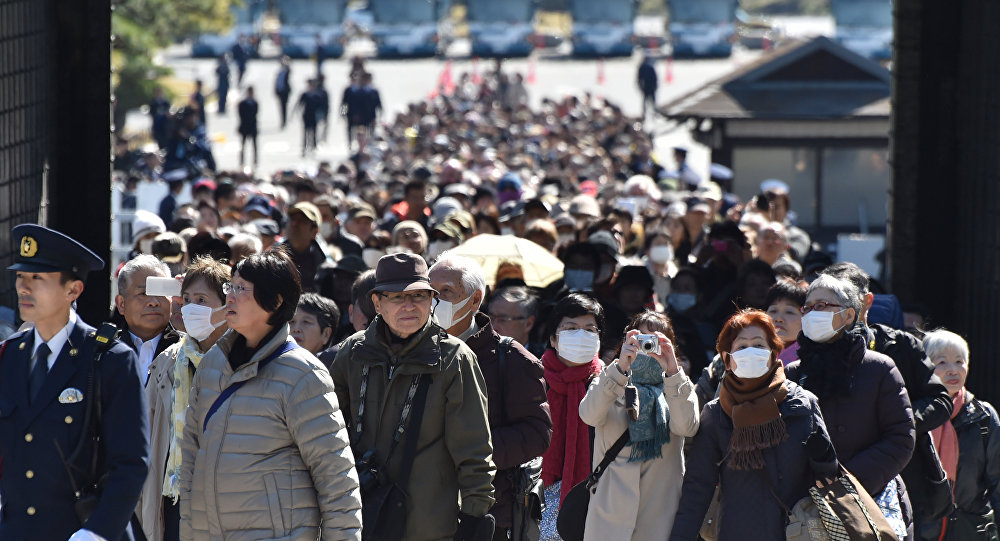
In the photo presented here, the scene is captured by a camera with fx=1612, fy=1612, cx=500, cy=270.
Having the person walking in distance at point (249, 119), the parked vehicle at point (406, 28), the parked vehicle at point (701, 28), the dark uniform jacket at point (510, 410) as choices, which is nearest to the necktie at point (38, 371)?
the dark uniform jacket at point (510, 410)

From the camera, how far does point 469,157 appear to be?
2595 cm

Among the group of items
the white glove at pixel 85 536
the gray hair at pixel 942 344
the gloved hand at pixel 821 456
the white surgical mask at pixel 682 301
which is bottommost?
the white glove at pixel 85 536

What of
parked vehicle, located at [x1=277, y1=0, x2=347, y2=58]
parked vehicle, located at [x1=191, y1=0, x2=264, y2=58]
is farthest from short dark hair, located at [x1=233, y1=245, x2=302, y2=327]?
parked vehicle, located at [x1=277, y1=0, x2=347, y2=58]

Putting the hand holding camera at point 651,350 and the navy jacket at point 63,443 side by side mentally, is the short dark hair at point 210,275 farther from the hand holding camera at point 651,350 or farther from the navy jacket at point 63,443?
the hand holding camera at point 651,350

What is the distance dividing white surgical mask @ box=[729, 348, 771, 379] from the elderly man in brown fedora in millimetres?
1002

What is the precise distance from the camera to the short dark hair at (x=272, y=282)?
544 cm

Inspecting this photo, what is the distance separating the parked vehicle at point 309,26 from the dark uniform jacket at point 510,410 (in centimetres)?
5649

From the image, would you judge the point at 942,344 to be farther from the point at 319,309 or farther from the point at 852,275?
the point at 319,309

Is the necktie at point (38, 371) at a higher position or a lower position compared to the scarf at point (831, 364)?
higher

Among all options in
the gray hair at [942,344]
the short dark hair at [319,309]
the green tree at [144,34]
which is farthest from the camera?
the green tree at [144,34]

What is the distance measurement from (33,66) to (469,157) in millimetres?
16313

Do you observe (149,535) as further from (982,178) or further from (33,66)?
(982,178)

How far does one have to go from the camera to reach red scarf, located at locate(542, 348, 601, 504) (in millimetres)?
7320

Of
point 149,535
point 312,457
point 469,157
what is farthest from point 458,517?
point 469,157
